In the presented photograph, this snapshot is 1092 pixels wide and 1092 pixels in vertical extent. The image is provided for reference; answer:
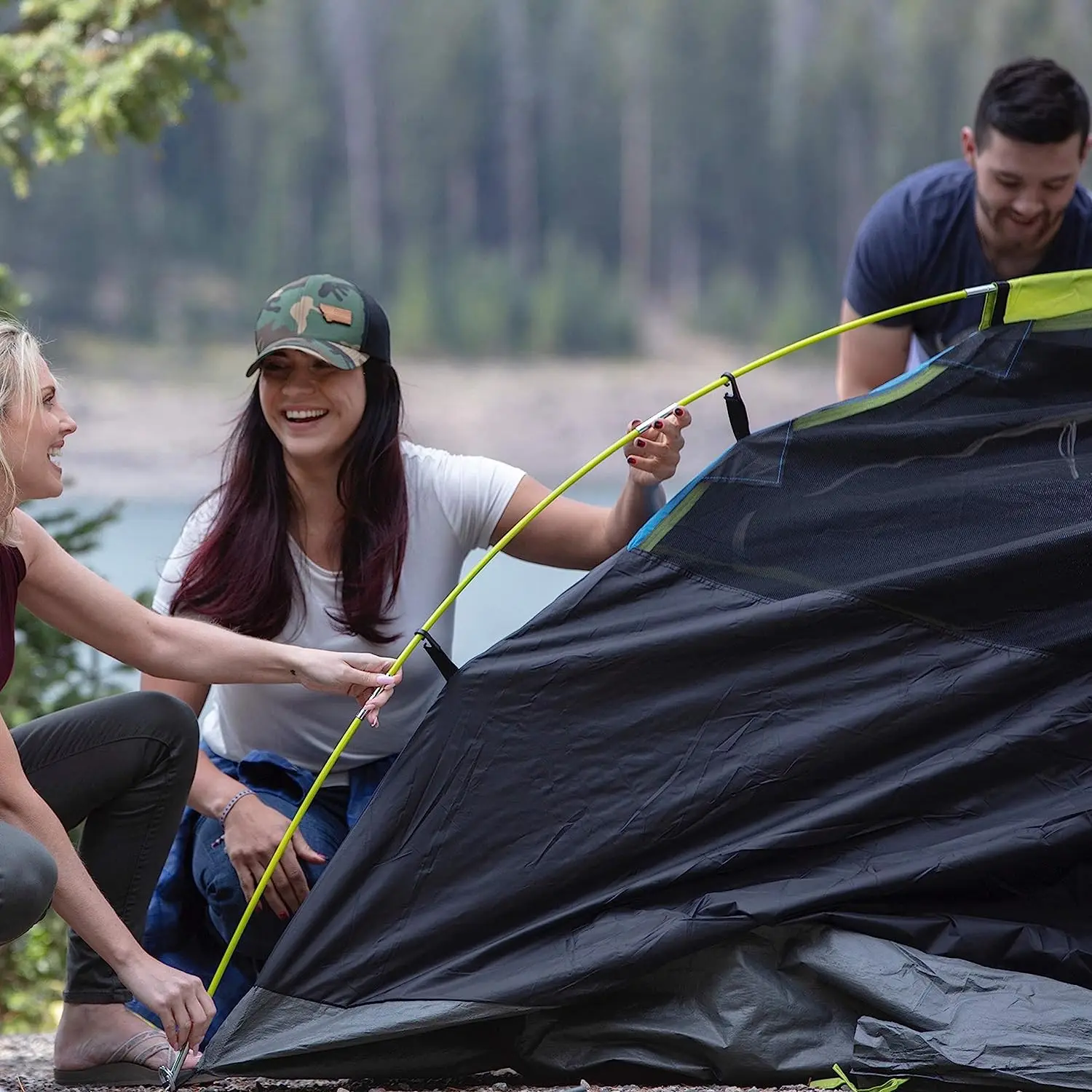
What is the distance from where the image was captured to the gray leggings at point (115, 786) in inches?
84.7

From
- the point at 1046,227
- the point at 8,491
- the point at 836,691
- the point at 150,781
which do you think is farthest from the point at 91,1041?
the point at 1046,227

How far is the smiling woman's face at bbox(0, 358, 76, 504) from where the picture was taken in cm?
195

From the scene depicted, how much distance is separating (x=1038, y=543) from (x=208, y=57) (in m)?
2.42

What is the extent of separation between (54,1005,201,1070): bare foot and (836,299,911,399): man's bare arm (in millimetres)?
1726

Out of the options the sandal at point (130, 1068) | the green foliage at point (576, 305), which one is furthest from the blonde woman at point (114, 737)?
the green foliage at point (576, 305)

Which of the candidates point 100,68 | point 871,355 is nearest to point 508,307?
point 100,68

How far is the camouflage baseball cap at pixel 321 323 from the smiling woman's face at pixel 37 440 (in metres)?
0.42

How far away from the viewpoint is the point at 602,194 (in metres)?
20.9

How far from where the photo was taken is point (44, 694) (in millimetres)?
4145

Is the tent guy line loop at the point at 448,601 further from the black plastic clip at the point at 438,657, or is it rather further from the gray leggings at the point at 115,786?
the gray leggings at the point at 115,786

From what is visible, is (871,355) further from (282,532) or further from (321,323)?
(282,532)

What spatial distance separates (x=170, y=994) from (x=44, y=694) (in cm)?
240

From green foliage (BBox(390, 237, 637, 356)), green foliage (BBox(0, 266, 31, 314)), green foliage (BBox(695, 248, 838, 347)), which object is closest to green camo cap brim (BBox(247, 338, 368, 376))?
green foliage (BBox(0, 266, 31, 314))

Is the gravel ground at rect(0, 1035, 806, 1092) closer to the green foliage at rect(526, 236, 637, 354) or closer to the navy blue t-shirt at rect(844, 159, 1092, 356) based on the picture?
the navy blue t-shirt at rect(844, 159, 1092, 356)
